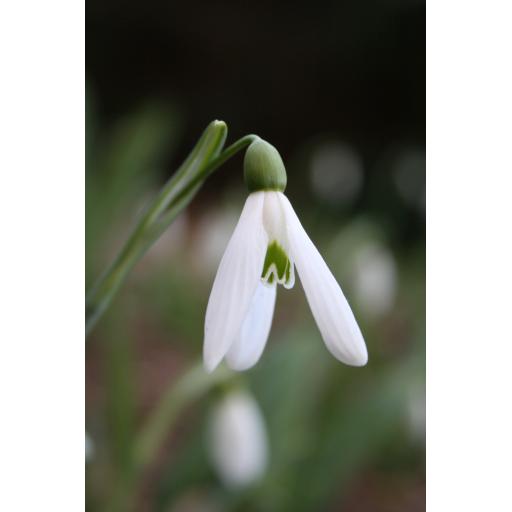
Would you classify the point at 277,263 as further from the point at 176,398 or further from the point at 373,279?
the point at 373,279

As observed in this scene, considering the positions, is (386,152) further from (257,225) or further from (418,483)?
(257,225)
